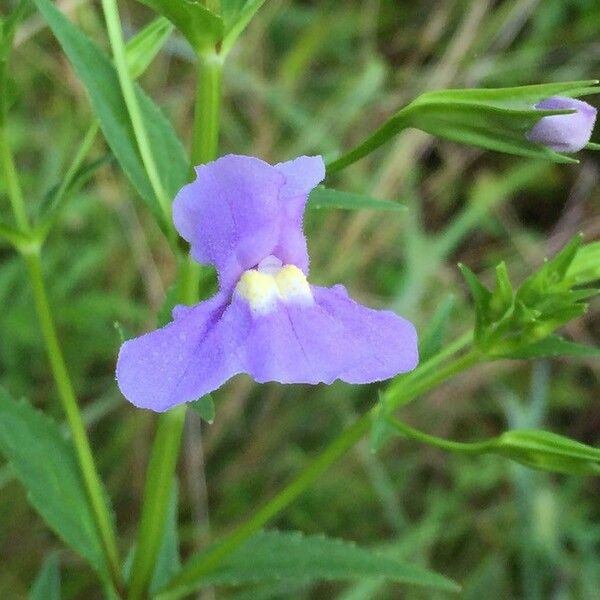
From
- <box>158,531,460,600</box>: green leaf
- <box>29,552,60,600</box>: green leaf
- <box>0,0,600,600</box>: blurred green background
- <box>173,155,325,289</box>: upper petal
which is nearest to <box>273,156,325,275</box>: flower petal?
<box>173,155,325,289</box>: upper petal

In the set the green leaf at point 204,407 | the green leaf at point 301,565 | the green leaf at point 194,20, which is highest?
the green leaf at point 194,20

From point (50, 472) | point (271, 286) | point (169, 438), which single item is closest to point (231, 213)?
point (271, 286)

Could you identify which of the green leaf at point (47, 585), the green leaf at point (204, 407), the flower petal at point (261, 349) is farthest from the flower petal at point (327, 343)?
the green leaf at point (47, 585)

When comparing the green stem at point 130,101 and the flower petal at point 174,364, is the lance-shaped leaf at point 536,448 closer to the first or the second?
the flower petal at point 174,364

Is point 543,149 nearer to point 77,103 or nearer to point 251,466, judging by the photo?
point 251,466

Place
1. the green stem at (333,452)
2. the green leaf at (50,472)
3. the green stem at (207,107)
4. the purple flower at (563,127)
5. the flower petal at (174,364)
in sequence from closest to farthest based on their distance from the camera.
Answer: the flower petal at (174,364)
the purple flower at (563,127)
the green stem at (207,107)
the green stem at (333,452)
the green leaf at (50,472)

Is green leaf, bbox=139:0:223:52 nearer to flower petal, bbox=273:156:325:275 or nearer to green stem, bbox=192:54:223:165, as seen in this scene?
green stem, bbox=192:54:223:165

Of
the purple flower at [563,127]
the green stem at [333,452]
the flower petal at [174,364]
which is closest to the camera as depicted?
the flower petal at [174,364]
